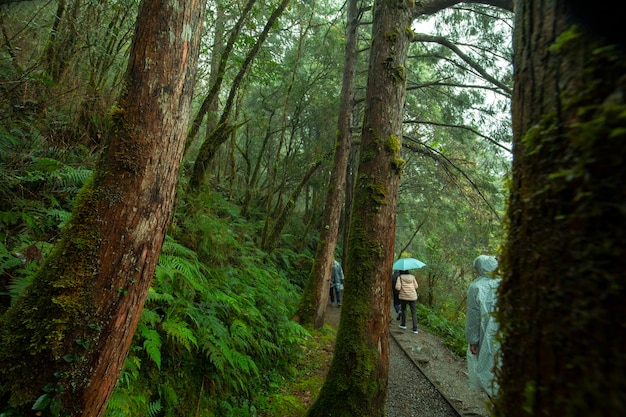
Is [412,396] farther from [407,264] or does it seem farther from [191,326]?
[407,264]

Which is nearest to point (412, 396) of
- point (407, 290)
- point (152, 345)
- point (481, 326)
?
point (481, 326)

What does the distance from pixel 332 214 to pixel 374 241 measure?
456cm

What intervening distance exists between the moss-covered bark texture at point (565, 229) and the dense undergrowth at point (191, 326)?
10.8 ft

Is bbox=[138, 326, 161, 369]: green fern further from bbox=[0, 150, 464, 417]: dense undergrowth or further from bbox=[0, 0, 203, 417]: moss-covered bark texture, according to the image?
bbox=[0, 0, 203, 417]: moss-covered bark texture

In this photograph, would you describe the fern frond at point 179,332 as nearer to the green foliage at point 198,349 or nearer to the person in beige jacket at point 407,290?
the green foliage at point 198,349

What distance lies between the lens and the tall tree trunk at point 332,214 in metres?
7.92

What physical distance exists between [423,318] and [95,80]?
1299 cm

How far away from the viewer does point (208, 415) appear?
380 cm

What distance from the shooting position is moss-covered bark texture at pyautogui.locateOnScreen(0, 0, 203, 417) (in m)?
2.09

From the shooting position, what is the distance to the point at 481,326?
171 inches

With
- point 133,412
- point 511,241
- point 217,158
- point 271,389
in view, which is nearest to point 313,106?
point 217,158

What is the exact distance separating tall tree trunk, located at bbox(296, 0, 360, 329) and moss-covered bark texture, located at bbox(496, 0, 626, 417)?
7078 millimetres

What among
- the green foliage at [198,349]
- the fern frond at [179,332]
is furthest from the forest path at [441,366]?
the fern frond at [179,332]

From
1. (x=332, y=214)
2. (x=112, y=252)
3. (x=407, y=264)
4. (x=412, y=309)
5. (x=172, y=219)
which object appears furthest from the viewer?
(x=407, y=264)
